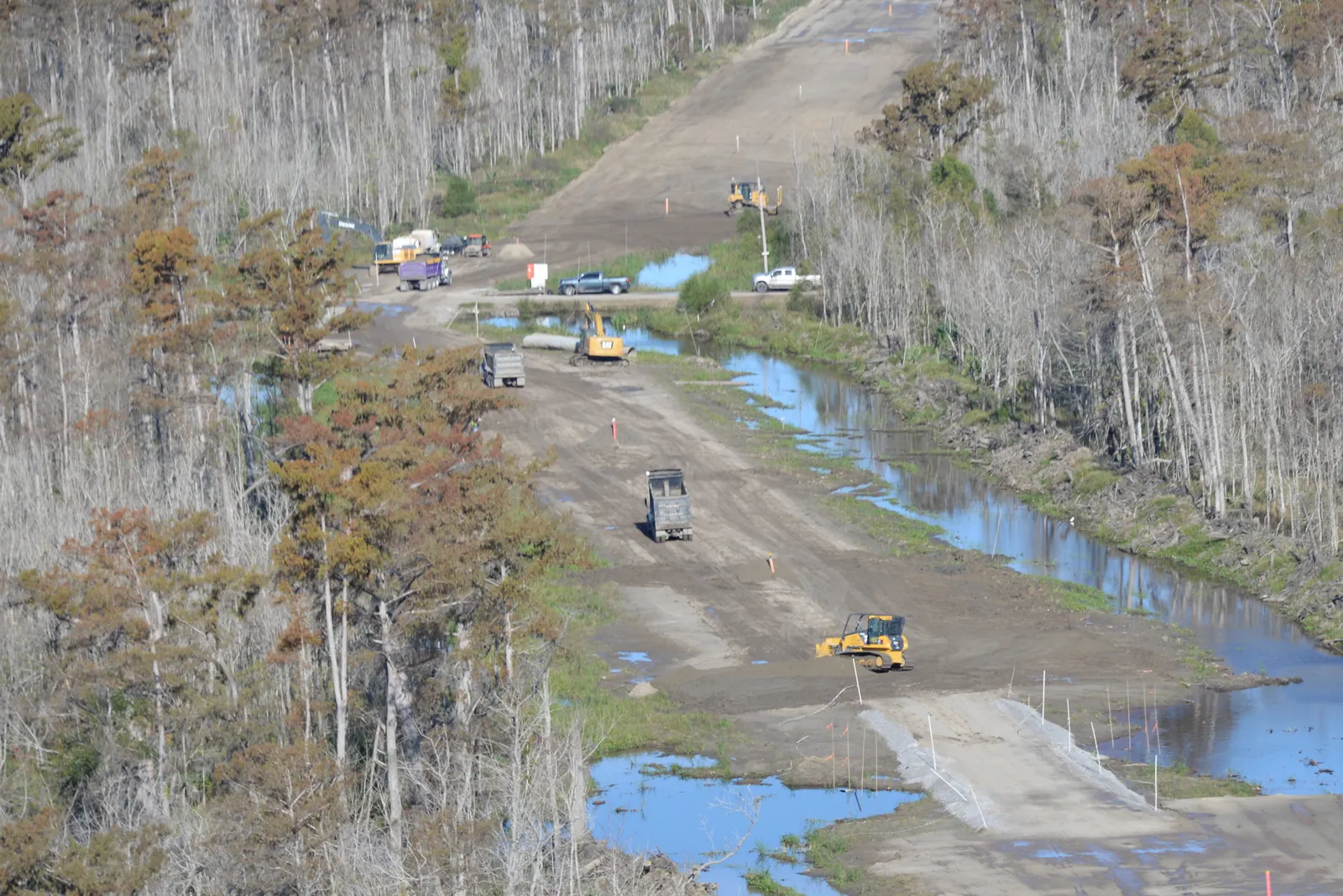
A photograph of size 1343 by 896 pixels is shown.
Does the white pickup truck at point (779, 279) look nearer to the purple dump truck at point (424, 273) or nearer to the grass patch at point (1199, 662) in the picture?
the purple dump truck at point (424, 273)

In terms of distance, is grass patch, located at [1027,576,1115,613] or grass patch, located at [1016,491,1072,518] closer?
grass patch, located at [1027,576,1115,613]

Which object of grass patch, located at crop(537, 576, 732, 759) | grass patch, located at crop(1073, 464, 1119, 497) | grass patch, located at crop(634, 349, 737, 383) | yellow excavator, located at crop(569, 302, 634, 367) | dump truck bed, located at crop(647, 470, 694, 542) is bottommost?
grass patch, located at crop(537, 576, 732, 759)

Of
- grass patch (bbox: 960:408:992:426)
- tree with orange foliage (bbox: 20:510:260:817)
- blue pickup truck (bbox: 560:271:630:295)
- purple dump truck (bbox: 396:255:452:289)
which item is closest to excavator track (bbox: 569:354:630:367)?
blue pickup truck (bbox: 560:271:630:295)

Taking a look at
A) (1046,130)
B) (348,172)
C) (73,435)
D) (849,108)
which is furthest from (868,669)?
(849,108)

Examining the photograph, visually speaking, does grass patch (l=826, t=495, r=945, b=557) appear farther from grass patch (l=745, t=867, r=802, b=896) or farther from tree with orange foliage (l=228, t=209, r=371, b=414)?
grass patch (l=745, t=867, r=802, b=896)

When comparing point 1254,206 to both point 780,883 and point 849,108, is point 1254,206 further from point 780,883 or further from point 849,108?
point 849,108

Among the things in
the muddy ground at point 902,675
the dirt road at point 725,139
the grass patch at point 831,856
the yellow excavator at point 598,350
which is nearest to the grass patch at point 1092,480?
the muddy ground at point 902,675

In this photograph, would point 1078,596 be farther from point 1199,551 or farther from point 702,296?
point 702,296

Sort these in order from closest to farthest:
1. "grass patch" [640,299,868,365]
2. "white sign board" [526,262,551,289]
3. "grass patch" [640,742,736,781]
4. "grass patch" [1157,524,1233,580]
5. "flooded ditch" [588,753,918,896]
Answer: "flooded ditch" [588,753,918,896]
"grass patch" [640,742,736,781]
"grass patch" [1157,524,1233,580]
"grass patch" [640,299,868,365]
"white sign board" [526,262,551,289]
